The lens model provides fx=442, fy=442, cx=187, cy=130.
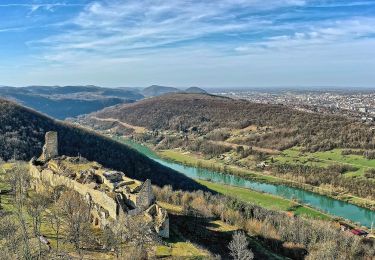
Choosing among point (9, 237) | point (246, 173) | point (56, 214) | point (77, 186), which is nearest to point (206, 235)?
point (77, 186)

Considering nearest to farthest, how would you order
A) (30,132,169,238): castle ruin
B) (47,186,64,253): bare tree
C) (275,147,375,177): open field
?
(47,186,64,253): bare tree
(30,132,169,238): castle ruin
(275,147,375,177): open field

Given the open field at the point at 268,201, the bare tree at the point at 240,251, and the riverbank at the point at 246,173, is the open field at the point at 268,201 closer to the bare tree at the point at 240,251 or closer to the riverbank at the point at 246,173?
the riverbank at the point at 246,173

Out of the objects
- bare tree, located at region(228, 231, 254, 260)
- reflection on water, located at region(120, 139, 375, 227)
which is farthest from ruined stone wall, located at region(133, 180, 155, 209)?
reflection on water, located at region(120, 139, 375, 227)

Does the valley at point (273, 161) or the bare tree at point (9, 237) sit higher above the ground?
the bare tree at point (9, 237)

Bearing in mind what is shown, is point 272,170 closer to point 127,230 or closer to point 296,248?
point 296,248

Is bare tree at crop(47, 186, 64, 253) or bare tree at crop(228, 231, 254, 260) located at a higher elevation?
bare tree at crop(47, 186, 64, 253)

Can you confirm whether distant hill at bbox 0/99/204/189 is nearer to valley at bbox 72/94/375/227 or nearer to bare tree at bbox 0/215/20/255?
valley at bbox 72/94/375/227

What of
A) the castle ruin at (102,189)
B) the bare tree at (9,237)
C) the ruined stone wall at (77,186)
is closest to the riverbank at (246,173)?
the castle ruin at (102,189)
